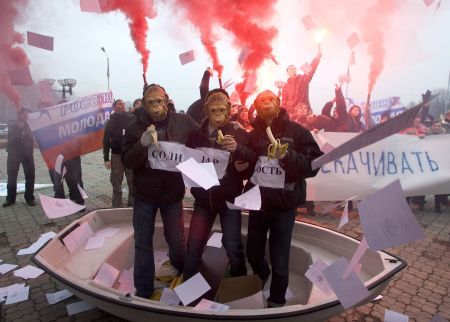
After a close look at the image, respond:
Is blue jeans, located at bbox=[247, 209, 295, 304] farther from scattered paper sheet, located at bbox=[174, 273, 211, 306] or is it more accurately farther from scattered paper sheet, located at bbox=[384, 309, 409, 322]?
scattered paper sheet, located at bbox=[384, 309, 409, 322]

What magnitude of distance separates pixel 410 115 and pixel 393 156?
16.7ft

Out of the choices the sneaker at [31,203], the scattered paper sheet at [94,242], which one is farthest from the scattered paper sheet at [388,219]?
the sneaker at [31,203]

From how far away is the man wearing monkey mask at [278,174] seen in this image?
292cm

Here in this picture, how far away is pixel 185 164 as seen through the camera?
279 centimetres

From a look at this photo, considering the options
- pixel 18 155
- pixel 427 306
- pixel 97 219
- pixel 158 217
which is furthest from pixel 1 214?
pixel 427 306

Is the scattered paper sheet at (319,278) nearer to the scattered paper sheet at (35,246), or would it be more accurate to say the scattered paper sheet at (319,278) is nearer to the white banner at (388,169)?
the white banner at (388,169)

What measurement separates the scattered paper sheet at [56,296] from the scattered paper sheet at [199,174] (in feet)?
7.47

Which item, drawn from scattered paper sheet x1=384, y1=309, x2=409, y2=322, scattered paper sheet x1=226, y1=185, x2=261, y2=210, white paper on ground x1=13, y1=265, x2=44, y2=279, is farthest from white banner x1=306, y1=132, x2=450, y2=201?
white paper on ground x1=13, y1=265, x2=44, y2=279

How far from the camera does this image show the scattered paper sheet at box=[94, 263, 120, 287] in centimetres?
349

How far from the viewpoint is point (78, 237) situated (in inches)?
157

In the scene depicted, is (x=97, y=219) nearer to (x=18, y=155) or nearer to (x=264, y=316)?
(x=264, y=316)

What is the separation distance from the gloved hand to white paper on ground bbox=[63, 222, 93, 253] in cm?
172

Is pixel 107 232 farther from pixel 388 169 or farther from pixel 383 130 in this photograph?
pixel 388 169

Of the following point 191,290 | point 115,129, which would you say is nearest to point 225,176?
point 191,290
